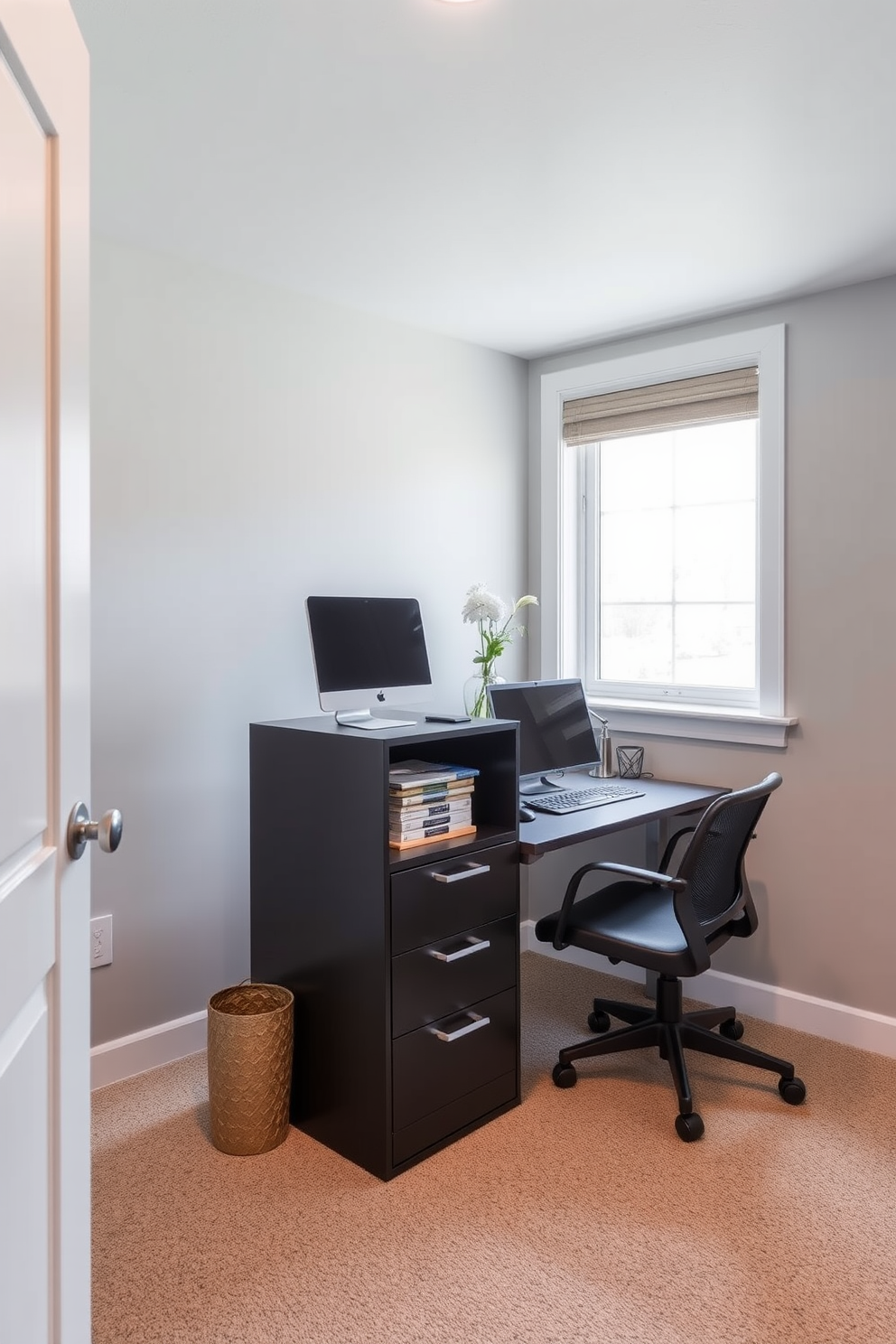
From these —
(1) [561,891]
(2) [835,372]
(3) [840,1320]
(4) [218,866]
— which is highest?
(2) [835,372]

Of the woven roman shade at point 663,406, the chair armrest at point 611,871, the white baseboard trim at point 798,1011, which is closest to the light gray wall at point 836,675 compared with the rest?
the white baseboard trim at point 798,1011

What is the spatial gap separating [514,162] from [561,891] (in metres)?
2.50

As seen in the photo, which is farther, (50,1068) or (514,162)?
(514,162)

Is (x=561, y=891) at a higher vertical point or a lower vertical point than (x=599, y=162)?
lower

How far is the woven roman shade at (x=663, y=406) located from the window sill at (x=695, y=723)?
998mm

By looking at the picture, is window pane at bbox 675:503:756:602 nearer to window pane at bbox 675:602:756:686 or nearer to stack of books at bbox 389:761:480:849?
window pane at bbox 675:602:756:686

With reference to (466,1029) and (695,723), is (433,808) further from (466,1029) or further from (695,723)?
(695,723)

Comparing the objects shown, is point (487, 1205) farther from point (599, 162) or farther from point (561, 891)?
point (599, 162)

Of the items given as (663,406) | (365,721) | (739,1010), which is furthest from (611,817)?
(663,406)

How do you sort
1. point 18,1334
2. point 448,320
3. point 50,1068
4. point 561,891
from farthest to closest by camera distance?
1. point 561,891
2. point 448,320
3. point 50,1068
4. point 18,1334

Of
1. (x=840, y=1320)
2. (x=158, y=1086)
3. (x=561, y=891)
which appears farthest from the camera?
(x=561, y=891)

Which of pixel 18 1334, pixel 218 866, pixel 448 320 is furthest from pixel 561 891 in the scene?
pixel 18 1334

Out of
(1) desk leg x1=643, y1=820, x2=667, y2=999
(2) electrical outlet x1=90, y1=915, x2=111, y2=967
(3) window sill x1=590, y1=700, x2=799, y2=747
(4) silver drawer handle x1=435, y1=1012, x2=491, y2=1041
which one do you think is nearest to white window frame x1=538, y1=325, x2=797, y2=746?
(3) window sill x1=590, y1=700, x2=799, y2=747

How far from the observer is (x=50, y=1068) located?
3.53 feet
